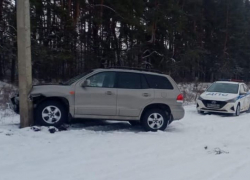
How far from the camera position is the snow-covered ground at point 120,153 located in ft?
19.0

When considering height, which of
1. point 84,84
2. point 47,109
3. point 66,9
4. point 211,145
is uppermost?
point 66,9

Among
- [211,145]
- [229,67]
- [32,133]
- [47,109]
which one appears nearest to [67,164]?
[32,133]

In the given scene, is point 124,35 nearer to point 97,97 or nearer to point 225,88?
point 225,88

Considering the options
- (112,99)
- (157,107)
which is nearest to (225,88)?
(157,107)

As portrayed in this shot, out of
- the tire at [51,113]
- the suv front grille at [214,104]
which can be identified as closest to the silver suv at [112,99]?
the tire at [51,113]

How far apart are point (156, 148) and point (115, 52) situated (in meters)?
22.5

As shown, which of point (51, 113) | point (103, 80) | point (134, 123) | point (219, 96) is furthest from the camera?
point (219, 96)

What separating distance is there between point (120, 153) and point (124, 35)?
23918mm

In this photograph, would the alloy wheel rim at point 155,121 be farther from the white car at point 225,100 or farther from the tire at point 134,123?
the white car at point 225,100

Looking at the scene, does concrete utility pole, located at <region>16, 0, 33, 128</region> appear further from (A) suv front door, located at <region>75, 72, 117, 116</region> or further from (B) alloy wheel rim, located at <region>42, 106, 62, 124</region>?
(A) suv front door, located at <region>75, 72, 117, 116</region>

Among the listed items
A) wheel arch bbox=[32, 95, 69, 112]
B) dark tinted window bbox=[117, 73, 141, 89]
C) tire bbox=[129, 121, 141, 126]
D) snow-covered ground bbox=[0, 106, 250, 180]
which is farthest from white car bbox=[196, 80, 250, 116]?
wheel arch bbox=[32, 95, 69, 112]

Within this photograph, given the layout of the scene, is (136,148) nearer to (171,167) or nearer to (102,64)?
(171,167)

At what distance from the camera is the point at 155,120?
9.97m

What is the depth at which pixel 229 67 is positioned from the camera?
45.4 metres
